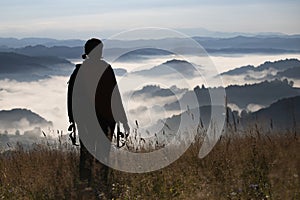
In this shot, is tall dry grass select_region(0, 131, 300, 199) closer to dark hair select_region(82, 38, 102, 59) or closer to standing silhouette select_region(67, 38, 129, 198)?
standing silhouette select_region(67, 38, 129, 198)

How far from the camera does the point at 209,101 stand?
759cm

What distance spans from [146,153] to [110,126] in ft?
3.56

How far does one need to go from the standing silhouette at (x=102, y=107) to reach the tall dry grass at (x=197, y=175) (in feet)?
0.41

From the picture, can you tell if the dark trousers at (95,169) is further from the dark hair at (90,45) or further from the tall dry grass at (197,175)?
the dark hair at (90,45)

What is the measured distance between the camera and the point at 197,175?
277 inches

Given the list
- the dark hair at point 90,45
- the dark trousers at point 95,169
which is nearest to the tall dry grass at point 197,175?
the dark trousers at point 95,169

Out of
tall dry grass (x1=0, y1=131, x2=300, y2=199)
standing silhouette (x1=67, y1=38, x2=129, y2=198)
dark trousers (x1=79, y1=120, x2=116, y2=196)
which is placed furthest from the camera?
dark trousers (x1=79, y1=120, x2=116, y2=196)

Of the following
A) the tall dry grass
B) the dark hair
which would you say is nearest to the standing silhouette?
the dark hair

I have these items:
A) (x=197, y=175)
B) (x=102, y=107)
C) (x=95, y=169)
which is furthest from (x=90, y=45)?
(x=197, y=175)

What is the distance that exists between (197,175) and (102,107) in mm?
1614

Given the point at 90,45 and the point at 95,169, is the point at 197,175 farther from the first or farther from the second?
the point at 90,45

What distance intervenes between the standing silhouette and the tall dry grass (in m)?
0.13

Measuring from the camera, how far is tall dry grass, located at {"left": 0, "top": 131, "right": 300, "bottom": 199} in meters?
6.18

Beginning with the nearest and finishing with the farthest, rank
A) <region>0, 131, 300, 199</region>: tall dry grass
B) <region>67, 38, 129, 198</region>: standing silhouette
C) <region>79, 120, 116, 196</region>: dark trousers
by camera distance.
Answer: <region>0, 131, 300, 199</region>: tall dry grass < <region>67, 38, 129, 198</region>: standing silhouette < <region>79, 120, 116, 196</region>: dark trousers
